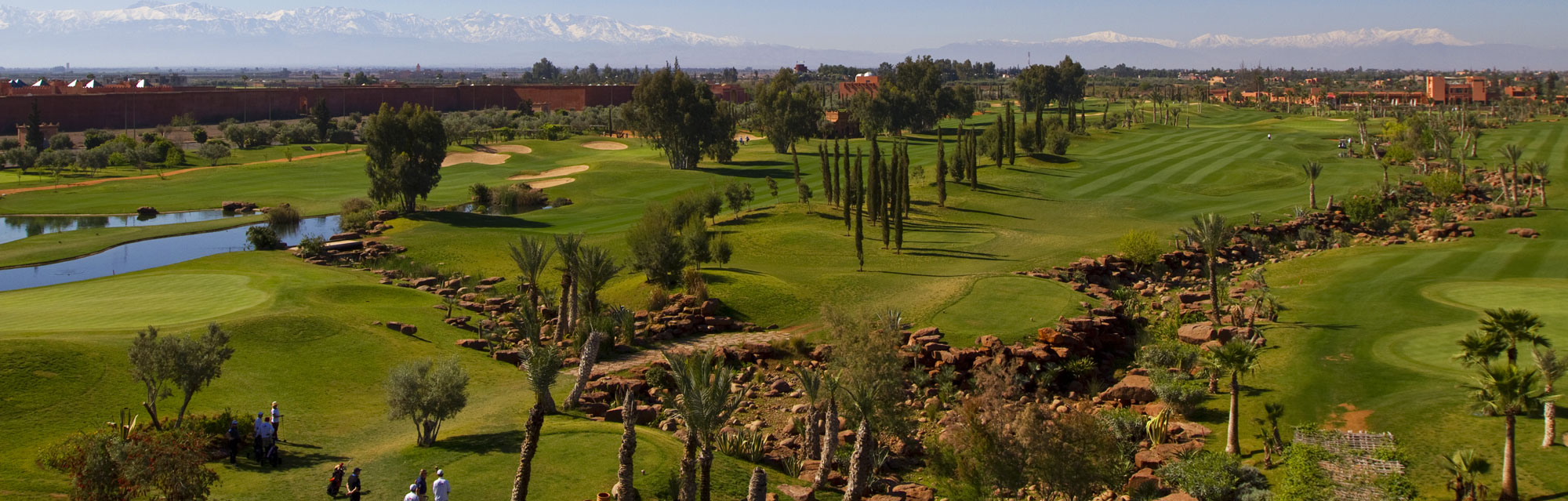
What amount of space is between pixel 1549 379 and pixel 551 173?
230ft

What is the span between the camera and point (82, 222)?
213ft

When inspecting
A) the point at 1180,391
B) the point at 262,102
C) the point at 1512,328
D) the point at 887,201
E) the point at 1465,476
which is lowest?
the point at 1465,476

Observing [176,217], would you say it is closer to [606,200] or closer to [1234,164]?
[606,200]

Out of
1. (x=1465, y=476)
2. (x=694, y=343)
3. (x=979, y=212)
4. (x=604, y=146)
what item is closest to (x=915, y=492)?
(x=1465, y=476)

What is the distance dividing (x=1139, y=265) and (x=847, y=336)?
25.3 metres

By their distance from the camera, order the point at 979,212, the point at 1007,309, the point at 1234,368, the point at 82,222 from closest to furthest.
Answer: the point at 1234,368 < the point at 1007,309 < the point at 979,212 < the point at 82,222

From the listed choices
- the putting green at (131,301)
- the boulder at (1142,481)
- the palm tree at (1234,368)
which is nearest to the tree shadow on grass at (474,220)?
the putting green at (131,301)

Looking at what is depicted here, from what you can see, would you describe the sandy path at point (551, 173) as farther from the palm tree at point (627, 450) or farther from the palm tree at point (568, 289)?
the palm tree at point (627, 450)

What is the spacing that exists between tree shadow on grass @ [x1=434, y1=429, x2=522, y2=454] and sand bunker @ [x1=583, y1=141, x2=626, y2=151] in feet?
266

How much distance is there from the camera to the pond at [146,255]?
47625mm

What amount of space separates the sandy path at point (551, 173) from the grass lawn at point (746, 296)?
7.99ft

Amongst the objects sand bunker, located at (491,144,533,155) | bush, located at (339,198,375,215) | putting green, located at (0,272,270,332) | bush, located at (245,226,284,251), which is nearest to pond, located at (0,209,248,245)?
bush, located at (339,198,375,215)

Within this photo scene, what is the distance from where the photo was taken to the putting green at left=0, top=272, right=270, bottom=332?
103 feet

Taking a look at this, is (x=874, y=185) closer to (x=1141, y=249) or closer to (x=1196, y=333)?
(x=1141, y=249)
